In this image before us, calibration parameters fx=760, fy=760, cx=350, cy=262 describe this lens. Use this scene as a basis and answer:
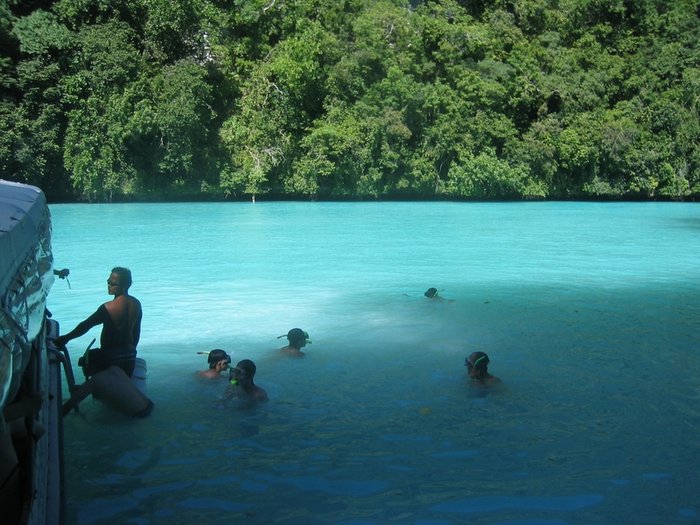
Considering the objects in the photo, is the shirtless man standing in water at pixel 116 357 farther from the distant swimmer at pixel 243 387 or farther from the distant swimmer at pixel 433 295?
the distant swimmer at pixel 433 295

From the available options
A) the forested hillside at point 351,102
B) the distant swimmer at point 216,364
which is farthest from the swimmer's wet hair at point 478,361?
the forested hillside at point 351,102

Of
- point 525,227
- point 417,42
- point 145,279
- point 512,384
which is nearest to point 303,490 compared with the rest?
point 512,384

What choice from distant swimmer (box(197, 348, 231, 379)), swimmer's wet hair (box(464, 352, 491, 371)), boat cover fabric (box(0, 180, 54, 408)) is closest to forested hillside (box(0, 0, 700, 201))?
distant swimmer (box(197, 348, 231, 379))

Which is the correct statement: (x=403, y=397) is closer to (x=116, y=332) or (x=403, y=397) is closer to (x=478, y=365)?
(x=478, y=365)

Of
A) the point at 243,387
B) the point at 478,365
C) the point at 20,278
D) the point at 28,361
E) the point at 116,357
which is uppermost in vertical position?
the point at 20,278

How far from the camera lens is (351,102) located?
34.4m

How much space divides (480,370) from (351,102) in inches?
1152

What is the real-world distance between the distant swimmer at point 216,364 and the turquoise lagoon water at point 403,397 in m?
0.10

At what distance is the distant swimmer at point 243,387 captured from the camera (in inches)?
224

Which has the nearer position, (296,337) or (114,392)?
(114,392)

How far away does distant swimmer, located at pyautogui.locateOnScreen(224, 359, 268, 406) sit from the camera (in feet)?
18.7

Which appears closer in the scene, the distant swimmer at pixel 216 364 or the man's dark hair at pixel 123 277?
the man's dark hair at pixel 123 277

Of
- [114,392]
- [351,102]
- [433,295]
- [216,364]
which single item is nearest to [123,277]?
[114,392]

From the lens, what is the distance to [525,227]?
21328 mm
